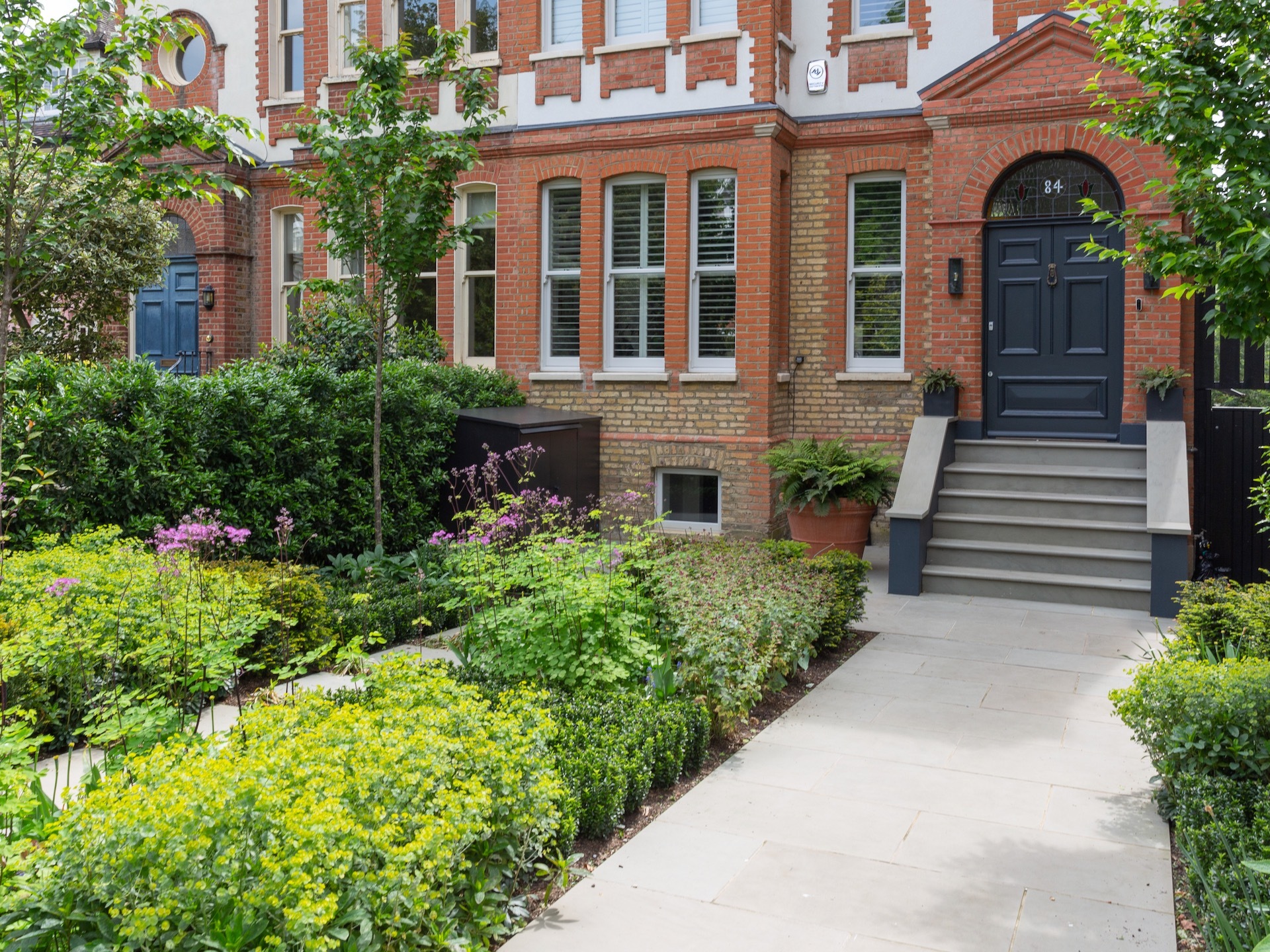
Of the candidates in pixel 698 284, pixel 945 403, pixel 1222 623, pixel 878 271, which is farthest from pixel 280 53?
pixel 1222 623

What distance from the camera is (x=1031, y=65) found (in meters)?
11.1

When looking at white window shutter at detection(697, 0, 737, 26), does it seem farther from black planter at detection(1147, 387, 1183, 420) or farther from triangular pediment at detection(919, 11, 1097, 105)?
black planter at detection(1147, 387, 1183, 420)

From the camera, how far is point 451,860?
346 cm

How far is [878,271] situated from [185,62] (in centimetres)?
1071

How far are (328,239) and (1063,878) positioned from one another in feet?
41.9

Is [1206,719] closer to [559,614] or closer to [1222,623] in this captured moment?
[1222,623]

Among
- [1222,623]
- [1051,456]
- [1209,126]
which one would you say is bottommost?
[1222,623]

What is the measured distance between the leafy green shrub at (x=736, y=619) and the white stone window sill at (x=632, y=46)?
22.3 feet

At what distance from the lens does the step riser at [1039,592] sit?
9.39 m

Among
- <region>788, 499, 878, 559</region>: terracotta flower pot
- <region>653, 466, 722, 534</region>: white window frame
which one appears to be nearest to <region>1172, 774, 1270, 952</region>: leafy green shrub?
<region>788, 499, 878, 559</region>: terracotta flower pot

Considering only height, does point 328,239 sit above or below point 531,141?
below

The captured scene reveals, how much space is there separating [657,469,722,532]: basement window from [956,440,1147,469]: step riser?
2.81 meters

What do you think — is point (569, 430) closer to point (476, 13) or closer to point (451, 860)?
point (476, 13)

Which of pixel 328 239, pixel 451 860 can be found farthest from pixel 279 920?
pixel 328 239
